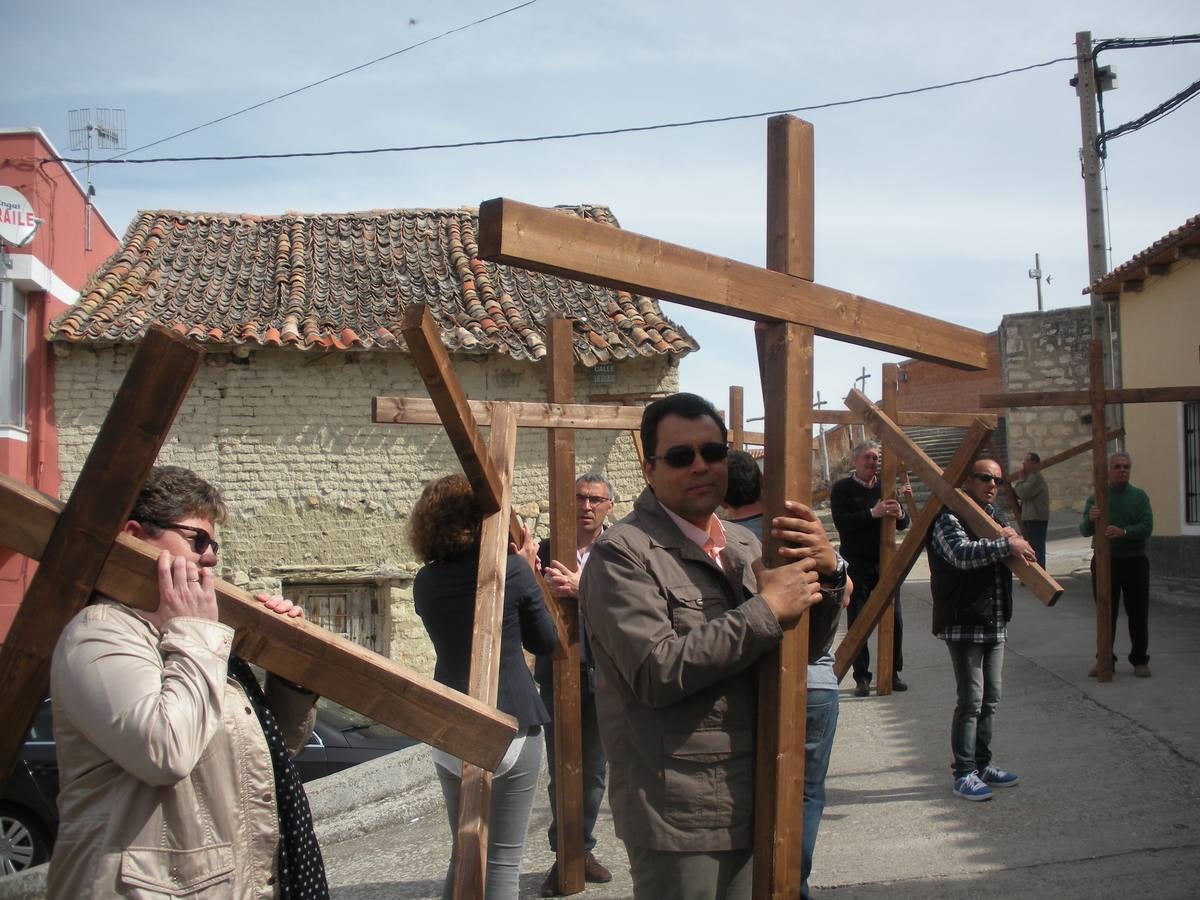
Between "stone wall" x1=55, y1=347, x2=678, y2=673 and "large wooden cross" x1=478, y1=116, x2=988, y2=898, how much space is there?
1074 cm

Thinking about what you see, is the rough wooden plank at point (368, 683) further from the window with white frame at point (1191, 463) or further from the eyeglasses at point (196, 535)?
the window with white frame at point (1191, 463)

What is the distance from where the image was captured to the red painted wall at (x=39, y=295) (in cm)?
1284

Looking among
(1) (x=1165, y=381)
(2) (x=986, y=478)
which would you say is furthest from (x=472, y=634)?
(1) (x=1165, y=381)

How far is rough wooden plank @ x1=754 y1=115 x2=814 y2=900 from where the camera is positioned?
2504mm

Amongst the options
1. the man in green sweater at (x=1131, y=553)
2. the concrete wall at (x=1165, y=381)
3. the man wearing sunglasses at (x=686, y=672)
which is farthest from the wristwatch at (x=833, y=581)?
the concrete wall at (x=1165, y=381)

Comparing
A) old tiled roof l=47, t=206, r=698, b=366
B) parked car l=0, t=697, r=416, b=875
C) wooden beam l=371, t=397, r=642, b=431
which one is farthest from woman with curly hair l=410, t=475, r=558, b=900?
old tiled roof l=47, t=206, r=698, b=366

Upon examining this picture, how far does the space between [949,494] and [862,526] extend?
2.83 metres

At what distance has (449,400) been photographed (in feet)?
11.5

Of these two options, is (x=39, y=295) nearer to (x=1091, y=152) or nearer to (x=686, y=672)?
(x=686, y=672)

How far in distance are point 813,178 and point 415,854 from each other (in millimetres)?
4327

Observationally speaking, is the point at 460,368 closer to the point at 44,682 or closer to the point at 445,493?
the point at 445,493

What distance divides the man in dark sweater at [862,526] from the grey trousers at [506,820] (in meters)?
4.92

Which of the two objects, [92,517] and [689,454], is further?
[689,454]

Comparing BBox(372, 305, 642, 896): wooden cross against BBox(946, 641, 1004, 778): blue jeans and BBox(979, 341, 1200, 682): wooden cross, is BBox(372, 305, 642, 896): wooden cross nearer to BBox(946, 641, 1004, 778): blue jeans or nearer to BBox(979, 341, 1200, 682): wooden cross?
BBox(946, 641, 1004, 778): blue jeans
